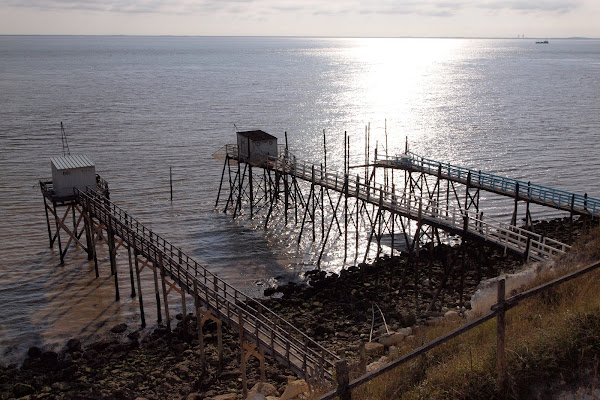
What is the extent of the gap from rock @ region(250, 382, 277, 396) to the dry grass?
8.07 metres

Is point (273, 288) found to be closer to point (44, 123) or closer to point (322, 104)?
point (44, 123)

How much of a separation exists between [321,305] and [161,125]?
4649cm

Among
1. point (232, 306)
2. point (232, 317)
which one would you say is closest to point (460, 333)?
point (232, 317)

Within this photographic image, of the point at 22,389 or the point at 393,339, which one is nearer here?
the point at 393,339

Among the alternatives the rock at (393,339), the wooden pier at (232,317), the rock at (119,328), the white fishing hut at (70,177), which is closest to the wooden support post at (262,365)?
the wooden pier at (232,317)

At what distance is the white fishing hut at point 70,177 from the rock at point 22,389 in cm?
1173

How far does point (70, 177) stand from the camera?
2748cm

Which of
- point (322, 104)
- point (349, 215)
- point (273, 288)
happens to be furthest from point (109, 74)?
point (273, 288)

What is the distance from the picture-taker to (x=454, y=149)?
53062mm

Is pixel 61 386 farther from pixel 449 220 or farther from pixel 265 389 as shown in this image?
pixel 449 220

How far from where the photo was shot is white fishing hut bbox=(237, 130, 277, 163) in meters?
33.4

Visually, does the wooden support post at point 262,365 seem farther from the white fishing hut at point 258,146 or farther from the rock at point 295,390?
the white fishing hut at point 258,146

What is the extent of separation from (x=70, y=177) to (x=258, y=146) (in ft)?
34.6

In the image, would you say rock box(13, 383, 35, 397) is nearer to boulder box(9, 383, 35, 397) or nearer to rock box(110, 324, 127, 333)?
boulder box(9, 383, 35, 397)
